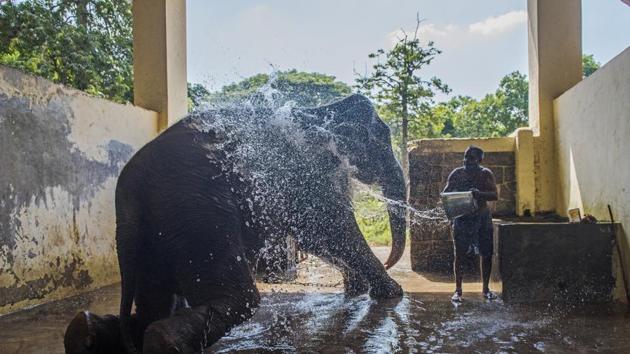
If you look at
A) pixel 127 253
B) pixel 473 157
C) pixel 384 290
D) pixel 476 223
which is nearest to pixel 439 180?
pixel 473 157

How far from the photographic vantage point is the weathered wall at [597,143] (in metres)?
4.96

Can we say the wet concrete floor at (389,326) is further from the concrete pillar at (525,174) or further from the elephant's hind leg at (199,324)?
the concrete pillar at (525,174)

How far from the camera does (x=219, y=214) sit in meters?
3.30

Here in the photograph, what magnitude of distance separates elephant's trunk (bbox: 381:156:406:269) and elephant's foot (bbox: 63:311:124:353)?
2.82 m

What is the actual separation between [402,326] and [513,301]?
1.54 metres

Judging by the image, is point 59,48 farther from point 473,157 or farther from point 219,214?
point 219,214

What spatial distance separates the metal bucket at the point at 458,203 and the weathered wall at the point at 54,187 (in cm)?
382

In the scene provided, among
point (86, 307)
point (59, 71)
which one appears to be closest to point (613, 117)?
point (86, 307)

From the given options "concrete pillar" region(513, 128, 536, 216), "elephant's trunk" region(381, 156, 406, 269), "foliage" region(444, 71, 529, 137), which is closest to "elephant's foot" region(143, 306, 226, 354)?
"elephant's trunk" region(381, 156, 406, 269)

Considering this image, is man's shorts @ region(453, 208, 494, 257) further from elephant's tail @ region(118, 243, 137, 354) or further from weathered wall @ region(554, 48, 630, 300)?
elephant's tail @ region(118, 243, 137, 354)

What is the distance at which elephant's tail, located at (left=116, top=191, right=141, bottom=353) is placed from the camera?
126 inches

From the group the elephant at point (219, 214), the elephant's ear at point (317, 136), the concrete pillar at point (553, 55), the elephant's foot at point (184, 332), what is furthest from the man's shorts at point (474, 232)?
the elephant's foot at point (184, 332)

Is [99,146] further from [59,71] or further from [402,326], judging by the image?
[59,71]

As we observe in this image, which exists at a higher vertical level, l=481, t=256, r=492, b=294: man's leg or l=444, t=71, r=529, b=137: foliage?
l=444, t=71, r=529, b=137: foliage
